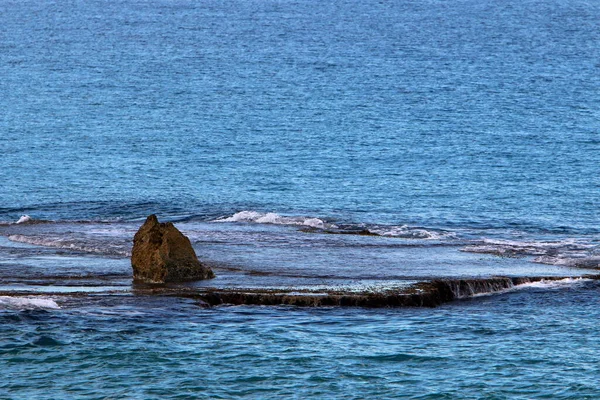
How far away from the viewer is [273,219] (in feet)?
154

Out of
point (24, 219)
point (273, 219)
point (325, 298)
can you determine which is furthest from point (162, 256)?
point (24, 219)

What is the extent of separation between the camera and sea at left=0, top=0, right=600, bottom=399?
2486cm

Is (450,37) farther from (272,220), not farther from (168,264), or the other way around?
(168,264)

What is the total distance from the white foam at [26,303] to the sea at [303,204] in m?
0.10

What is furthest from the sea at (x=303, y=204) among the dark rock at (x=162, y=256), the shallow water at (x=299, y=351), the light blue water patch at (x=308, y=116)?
the dark rock at (x=162, y=256)

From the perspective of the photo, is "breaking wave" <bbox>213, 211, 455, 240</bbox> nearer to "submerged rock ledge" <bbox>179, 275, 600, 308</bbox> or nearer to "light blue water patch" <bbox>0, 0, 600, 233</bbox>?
"light blue water patch" <bbox>0, 0, 600, 233</bbox>

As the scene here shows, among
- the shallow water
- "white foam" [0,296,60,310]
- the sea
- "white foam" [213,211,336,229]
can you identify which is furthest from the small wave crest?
"white foam" [213,211,336,229]

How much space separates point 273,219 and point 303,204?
6.83 m

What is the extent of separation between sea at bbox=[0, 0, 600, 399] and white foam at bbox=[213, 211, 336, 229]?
0.14 m

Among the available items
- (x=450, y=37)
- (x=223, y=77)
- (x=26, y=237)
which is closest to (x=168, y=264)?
(x=26, y=237)

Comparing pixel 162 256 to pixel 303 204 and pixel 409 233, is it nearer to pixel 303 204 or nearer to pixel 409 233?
pixel 409 233

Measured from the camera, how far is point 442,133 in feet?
256

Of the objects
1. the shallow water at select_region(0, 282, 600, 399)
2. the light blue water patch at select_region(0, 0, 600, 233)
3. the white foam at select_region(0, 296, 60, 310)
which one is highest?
the light blue water patch at select_region(0, 0, 600, 233)

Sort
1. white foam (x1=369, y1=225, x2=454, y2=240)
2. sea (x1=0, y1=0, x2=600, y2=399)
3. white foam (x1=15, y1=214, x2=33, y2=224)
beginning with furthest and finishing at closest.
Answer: white foam (x1=15, y1=214, x2=33, y2=224)
white foam (x1=369, y1=225, x2=454, y2=240)
sea (x1=0, y1=0, x2=600, y2=399)
